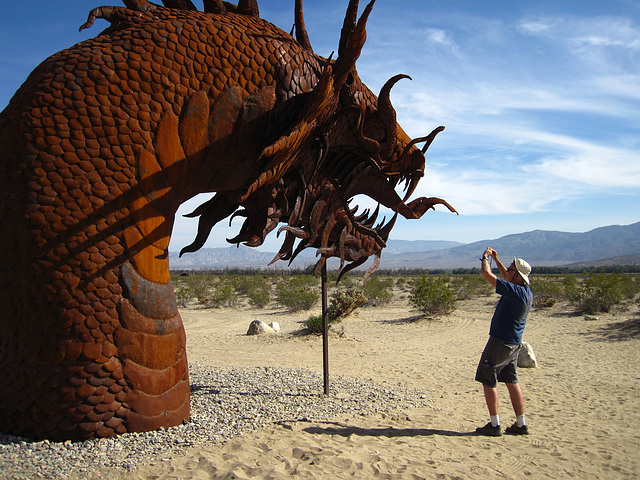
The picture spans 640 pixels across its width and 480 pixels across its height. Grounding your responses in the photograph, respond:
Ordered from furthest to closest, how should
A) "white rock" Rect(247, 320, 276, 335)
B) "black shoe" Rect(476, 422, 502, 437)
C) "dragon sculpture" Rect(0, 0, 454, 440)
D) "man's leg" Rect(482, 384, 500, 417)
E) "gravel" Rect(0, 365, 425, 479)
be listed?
"white rock" Rect(247, 320, 276, 335)
"black shoe" Rect(476, 422, 502, 437)
"man's leg" Rect(482, 384, 500, 417)
"dragon sculpture" Rect(0, 0, 454, 440)
"gravel" Rect(0, 365, 425, 479)

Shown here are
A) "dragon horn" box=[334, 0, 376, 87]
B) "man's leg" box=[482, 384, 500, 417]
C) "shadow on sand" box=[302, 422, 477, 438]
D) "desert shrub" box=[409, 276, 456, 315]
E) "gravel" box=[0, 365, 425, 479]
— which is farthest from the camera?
"desert shrub" box=[409, 276, 456, 315]

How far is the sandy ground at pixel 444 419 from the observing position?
3.96 m

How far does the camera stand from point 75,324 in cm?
365

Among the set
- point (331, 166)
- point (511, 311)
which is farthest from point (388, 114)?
point (511, 311)

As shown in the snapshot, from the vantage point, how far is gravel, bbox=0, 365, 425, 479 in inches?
136

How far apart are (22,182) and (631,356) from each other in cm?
1310

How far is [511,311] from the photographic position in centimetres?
502

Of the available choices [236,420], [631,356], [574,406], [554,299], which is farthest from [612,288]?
[236,420]

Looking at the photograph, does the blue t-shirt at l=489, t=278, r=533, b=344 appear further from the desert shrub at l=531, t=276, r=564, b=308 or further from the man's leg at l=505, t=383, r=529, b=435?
the desert shrub at l=531, t=276, r=564, b=308

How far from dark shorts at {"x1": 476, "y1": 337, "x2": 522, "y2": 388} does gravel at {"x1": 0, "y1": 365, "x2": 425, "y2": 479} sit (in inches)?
62.8

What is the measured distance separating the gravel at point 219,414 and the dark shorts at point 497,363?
160 cm

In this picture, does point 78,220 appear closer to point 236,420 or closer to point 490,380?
point 236,420

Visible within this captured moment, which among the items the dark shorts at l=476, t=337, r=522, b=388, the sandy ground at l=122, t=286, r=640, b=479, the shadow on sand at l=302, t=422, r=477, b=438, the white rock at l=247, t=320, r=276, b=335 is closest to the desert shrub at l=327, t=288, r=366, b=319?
the sandy ground at l=122, t=286, r=640, b=479

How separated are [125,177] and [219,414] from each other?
2739 mm
